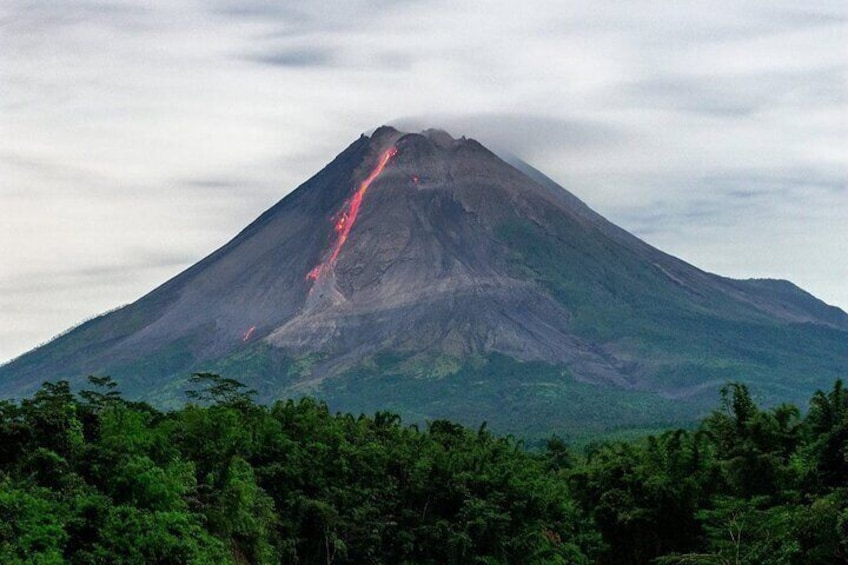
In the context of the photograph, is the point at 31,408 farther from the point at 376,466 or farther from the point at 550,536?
the point at 550,536

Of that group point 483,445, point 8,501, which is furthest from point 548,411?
point 8,501

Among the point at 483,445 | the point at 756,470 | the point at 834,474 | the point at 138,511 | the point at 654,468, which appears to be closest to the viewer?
the point at 138,511

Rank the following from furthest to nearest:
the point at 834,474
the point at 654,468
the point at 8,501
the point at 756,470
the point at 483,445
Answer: the point at 483,445, the point at 654,468, the point at 756,470, the point at 834,474, the point at 8,501

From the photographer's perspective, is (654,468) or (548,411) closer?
(654,468)

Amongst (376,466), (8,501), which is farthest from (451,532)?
(8,501)

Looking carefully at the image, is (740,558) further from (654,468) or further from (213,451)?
(213,451)

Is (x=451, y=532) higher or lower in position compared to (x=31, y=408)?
lower
